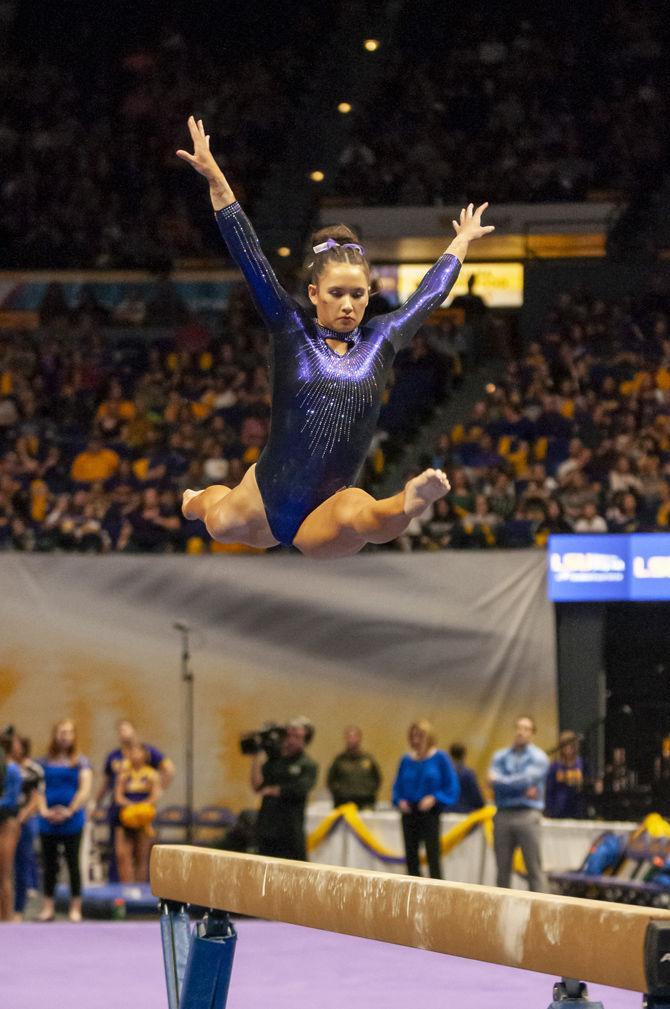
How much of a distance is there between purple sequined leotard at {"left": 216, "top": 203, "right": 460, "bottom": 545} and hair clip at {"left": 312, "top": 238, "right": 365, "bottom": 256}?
0.19 m

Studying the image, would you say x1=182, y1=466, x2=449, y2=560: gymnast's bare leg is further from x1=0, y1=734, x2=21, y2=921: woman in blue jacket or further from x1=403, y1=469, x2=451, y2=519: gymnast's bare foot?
x1=0, y1=734, x2=21, y2=921: woman in blue jacket

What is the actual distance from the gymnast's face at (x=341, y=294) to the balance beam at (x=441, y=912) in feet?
5.79

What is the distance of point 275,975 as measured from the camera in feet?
25.5

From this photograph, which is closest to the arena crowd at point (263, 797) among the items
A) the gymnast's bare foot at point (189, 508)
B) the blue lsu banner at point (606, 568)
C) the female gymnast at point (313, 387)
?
the blue lsu banner at point (606, 568)

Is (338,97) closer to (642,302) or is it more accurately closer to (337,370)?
(642,302)

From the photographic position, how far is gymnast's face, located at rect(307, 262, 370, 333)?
4.80 meters

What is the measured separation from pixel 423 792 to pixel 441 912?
19.0 feet

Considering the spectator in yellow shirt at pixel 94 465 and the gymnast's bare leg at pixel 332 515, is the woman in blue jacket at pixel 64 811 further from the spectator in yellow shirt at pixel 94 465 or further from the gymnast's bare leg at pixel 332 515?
the gymnast's bare leg at pixel 332 515

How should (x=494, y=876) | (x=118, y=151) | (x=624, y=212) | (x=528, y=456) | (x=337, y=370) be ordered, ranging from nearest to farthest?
(x=337, y=370), (x=494, y=876), (x=528, y=456), (x=624, y=212), (x=118, y=151)

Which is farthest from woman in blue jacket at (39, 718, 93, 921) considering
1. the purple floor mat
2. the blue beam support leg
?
the blue beam support leg

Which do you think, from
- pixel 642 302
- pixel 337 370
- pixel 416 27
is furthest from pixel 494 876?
pixel 416 27

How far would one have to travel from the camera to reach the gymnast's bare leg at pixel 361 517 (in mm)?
4102

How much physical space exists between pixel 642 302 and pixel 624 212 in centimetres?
189

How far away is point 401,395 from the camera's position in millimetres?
15945
